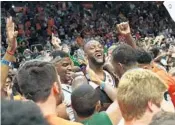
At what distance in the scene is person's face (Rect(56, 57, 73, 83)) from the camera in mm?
4270

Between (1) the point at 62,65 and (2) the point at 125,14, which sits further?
(2) the point at 125,14

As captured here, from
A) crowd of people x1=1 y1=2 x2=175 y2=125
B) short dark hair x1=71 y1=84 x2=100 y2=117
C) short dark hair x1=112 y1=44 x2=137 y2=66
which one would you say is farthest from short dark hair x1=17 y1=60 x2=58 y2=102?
short dark hair x1=112 y1=44 x2=137 y2=66

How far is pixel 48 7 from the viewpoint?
86.5 feet

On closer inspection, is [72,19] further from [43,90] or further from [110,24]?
[43,90]

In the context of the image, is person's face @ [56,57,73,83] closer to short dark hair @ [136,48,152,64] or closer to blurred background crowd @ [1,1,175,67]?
short dark hair @ [136,48,152,64]

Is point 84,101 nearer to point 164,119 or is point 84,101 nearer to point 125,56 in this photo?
point 125,56

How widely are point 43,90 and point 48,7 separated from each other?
23859mm

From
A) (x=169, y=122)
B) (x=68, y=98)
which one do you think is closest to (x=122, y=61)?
(x=68, y=98)

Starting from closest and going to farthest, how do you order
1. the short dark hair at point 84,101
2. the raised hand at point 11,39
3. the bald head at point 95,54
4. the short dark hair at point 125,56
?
the short dark hair at point 84,101
the raised hand at point 11,39
the short dark hair at point 125,56
the bald head at point 95,54

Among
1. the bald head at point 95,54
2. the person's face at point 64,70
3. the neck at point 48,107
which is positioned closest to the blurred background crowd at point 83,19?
the bald head at point 95,54

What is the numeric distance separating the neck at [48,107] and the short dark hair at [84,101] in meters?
0.53

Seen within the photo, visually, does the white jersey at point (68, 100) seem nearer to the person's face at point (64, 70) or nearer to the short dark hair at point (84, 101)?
the person's face at point (64, 70)

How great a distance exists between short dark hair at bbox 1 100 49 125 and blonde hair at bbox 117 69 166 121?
812mm

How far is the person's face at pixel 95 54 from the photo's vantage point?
457 cm
